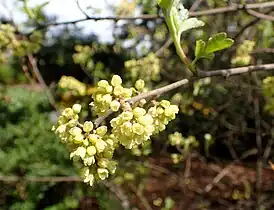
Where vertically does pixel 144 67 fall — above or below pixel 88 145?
below

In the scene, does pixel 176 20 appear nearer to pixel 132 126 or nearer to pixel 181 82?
pixel 181 82

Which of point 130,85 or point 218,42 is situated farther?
point 130,85

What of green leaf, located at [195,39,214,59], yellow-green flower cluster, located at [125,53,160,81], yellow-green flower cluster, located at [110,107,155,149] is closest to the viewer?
yellow-green flower cluster, located at [110,107,155,149]

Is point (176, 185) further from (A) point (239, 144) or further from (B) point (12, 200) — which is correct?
(B) point (12, 200)

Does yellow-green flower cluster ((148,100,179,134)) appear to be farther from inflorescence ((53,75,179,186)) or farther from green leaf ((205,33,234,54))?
green leaf ((205,33,234,54))

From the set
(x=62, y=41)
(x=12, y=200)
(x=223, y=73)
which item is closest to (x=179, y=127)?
(x=12, y=200)

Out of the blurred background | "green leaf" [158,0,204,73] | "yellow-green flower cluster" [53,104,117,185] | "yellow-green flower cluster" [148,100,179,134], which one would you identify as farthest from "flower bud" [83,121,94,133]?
the blurred background

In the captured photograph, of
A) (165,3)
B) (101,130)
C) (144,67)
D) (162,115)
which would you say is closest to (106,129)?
(101,130)
